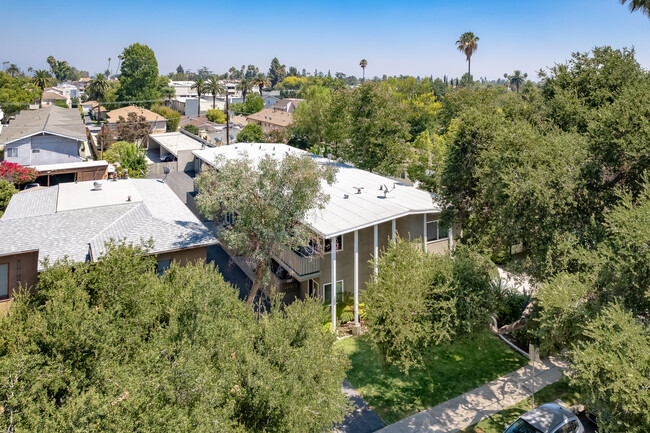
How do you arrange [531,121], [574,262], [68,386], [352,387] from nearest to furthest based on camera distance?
[68,386] < [574,262] < [352,387] < [531,121]

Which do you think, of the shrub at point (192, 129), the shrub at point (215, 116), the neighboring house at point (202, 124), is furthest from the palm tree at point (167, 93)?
the shrub at point (192, 129)

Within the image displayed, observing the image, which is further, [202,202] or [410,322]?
[202,202]

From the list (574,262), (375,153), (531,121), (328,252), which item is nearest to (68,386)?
(328,252)

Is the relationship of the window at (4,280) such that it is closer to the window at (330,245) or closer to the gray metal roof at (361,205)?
the gray metal roof at (361,205)

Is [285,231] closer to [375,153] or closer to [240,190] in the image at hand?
[240,190]

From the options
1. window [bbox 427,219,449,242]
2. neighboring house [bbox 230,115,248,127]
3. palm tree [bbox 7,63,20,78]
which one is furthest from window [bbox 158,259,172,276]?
palm tree [bbox 7,63,20,78]

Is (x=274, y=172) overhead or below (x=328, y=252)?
overhead

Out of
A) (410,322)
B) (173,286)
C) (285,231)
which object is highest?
(285,231)

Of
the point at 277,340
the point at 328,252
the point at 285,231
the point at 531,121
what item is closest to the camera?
the point at 277,340
